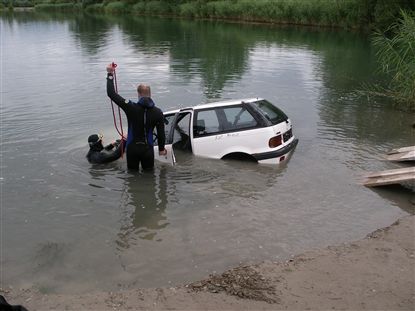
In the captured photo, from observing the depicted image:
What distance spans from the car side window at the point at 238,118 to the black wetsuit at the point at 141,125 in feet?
5.43

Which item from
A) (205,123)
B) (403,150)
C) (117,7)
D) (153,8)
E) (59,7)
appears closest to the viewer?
(205,123)

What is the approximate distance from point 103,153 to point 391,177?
20.0 feet

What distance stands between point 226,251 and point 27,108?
495 inches

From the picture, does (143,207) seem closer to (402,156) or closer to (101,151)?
(101,151)

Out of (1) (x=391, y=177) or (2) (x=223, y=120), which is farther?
(2) (x=223, y=120)

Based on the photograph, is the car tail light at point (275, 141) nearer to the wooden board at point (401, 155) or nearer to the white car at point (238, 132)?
the white car at point (238, 132)

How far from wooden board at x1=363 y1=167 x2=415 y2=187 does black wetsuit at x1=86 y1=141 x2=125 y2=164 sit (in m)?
5.22

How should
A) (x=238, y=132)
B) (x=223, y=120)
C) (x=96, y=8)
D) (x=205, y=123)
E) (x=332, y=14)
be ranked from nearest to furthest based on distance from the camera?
(x=238, y=132), (x=223, y=120), (x=205, y=123), (x=332, y=14), (x=96, y=8)

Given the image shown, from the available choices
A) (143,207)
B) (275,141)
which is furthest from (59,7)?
(143,207)

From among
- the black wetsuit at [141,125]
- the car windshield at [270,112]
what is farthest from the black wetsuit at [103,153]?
the car windshield at [270,112]

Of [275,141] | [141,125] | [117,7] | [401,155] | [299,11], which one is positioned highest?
[299,11]

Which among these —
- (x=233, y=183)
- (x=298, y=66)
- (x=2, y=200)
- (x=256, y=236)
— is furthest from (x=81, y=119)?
(x=298, y=66)

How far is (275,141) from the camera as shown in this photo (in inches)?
398

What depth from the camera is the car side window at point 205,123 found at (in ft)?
33.4
